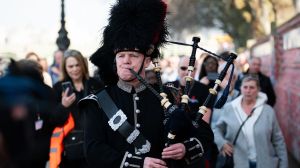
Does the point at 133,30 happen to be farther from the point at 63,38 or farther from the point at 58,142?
the point at 63,38

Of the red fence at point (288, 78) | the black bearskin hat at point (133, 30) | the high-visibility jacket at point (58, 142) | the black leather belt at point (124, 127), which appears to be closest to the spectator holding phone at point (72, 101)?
the high-visibility jacket at point (58, 142)

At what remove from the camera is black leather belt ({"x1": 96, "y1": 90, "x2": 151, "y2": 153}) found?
3851mm

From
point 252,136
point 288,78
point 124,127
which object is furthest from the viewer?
point 288,78

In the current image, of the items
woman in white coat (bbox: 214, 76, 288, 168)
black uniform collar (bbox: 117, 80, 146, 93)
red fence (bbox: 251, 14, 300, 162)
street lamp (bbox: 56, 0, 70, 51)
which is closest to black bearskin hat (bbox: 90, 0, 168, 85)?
black uniform collar (bbox: 117, 80, 146, 93)

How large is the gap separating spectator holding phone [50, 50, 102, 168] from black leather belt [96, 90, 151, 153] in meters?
2.13

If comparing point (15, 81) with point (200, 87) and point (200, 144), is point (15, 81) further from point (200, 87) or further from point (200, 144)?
point (200, 87)

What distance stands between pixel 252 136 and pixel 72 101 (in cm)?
185

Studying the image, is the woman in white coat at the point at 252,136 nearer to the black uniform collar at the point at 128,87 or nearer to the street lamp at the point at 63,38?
the black uniform collar at the point at 128,87

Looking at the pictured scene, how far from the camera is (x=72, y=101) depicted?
6613mm

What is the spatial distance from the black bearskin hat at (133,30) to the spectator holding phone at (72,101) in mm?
1938

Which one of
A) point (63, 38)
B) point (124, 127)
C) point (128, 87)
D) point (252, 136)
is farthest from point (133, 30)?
point (63, 38)

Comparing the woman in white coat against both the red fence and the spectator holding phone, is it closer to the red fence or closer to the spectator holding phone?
the spectator holding phone

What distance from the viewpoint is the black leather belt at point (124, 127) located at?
3851mm

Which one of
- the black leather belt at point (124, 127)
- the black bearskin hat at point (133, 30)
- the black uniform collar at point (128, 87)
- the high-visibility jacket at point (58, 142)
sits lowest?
the high-visibility jacket at point (58, 142)
